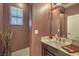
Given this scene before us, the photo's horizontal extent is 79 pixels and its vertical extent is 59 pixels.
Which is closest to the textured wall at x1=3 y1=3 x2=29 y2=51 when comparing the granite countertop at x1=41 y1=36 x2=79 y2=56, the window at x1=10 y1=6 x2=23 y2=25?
the window at x1=10 y1=6 x2=23 y2=25

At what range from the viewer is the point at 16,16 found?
176cm

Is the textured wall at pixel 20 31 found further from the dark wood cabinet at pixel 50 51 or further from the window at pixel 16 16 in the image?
the dark wood cabinet at pixel 50 51

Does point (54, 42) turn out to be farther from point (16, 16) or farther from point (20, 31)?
point (16, 16)

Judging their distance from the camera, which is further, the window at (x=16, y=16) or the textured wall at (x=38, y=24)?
the textured wall at (x=38, y=24)

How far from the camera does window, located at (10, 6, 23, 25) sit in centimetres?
175

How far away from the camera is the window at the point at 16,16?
175 centimetres

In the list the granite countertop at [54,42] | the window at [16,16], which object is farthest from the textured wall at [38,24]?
the window at [16,16]

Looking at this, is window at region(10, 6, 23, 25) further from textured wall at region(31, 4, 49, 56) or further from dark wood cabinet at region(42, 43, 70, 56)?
dark wood cabinet at region(42, 43, 70, 56)

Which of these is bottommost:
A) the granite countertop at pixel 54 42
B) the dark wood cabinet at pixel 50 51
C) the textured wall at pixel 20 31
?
the dark wood cabinet at pixel 50 51

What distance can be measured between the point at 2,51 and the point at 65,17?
103 centimetres

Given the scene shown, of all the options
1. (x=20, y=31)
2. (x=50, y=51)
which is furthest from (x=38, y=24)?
(x=50, y=51)

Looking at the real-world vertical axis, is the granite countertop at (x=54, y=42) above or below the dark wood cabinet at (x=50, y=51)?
above

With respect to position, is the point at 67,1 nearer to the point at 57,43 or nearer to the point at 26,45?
the point at 57,43

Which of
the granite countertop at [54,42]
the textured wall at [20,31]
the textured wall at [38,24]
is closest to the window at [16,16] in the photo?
the textured wall at [20,31]
